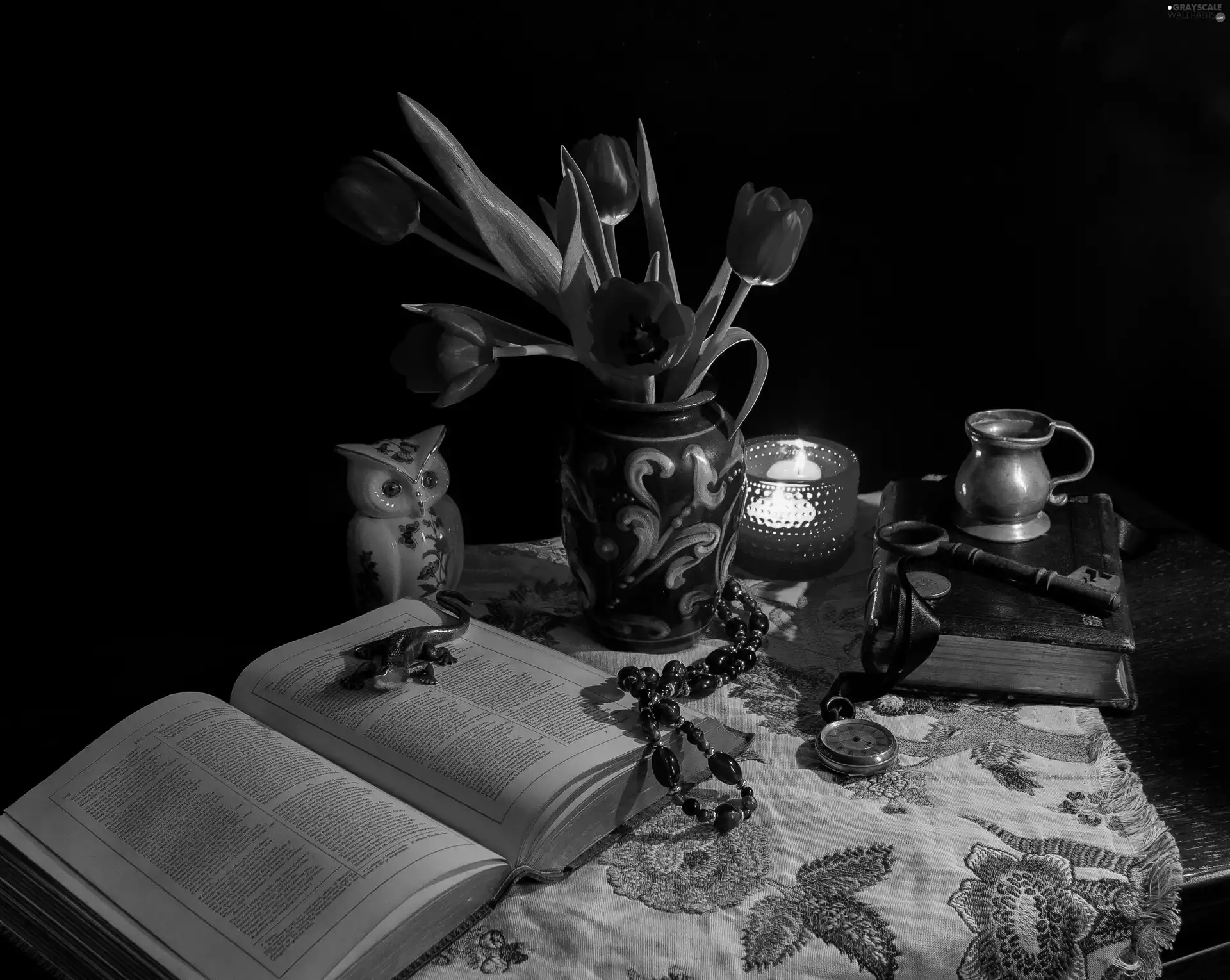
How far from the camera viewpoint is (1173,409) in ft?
5.49

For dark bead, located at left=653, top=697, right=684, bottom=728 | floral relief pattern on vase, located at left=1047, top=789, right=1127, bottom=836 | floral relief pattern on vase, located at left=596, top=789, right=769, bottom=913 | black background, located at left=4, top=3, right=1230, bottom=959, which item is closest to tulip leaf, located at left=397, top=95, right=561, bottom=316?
black background, located at left=4, top=3, right=1230, bottom=959

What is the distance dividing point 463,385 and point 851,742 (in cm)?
48

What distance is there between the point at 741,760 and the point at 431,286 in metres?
0.72

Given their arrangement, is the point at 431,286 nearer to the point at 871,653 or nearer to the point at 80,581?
the point at 80,581

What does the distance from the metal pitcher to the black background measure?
0.35 metres

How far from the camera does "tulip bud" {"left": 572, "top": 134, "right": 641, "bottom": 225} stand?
1131 mm

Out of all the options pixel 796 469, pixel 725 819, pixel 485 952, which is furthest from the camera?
pixel 796 469

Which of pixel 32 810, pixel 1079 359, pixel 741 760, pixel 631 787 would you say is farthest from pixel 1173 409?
pixel 32 810

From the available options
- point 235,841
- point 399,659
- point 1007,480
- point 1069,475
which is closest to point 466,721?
point 399,659

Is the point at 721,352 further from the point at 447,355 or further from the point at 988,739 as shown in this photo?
the point at 988,739

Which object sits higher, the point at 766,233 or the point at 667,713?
the point at 766,233

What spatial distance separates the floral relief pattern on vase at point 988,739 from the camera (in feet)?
3.25

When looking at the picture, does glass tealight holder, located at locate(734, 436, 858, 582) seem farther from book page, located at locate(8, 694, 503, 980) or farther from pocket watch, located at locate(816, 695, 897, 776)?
book page, located at locate(8, 694, 503, 980)

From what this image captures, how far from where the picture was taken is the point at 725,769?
0.94m
